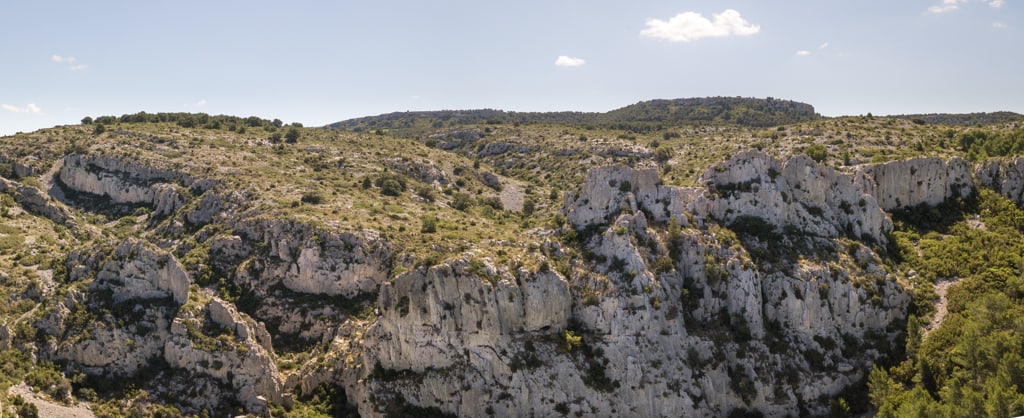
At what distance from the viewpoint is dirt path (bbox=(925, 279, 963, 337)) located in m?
52.3

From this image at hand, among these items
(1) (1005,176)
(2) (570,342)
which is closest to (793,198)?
(2) (570,342)

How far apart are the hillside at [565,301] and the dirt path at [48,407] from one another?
0.81 m

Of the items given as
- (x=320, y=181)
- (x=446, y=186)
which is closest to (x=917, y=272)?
(x=446, y=186)

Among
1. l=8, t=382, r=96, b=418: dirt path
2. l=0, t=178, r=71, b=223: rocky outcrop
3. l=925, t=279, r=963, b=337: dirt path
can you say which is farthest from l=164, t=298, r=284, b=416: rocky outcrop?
l=925, t=279, r=963, b=337: dirt path

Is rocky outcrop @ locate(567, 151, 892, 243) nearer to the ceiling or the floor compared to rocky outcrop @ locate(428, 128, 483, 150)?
nearer to the floor

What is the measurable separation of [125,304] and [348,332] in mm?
21018

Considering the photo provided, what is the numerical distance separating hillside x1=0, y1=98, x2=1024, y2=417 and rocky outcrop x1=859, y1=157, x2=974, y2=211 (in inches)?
10.1

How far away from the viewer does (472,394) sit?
159ft

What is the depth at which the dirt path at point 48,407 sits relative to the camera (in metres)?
43.4

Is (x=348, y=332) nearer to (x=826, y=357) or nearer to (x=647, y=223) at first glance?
(x=647, y=223)

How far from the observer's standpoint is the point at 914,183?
69062 millimetres

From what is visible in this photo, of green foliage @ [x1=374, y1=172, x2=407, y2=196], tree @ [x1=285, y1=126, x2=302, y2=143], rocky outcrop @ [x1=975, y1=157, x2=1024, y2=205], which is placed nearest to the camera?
rocky outcrop @ [x1=975, y1=157, x2=1024, y2=205]

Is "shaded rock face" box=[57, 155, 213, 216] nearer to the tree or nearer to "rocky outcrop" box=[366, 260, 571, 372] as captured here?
the tree

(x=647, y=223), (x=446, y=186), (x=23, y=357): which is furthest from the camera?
(x=446, y=186)
